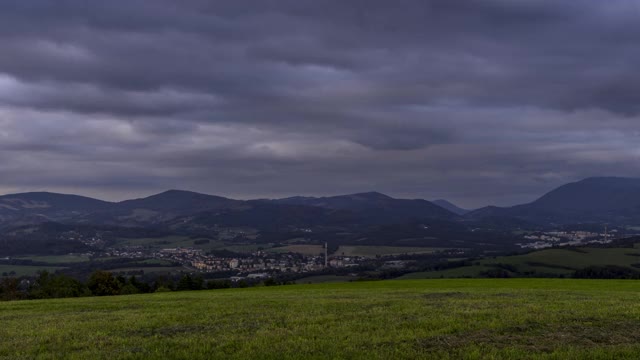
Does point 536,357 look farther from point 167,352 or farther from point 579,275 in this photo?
point 579,275

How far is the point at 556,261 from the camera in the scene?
155625 millimetres

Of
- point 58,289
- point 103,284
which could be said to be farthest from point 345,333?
point 58,289

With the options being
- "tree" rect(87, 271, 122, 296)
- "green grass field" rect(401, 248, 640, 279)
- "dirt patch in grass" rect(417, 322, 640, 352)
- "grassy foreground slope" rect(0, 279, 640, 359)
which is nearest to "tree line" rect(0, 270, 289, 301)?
"tree" rect(87, 271, 122, 296)

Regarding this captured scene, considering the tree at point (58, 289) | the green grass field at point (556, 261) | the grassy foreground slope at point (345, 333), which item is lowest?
the green grass field at point (556, 261)

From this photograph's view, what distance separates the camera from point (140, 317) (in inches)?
925

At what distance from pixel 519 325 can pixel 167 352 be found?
11161 mm

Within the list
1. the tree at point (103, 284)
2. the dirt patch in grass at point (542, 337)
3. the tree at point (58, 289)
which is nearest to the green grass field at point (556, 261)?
the tree at point (103, 284)

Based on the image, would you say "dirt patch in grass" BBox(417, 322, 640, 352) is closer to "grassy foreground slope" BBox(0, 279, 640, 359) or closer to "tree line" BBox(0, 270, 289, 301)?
"grassy foreground slope" BBox(0, 279, 640, 359)

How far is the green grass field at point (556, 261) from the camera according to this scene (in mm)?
140500

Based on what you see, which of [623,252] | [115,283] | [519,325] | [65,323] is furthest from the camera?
[623,252]

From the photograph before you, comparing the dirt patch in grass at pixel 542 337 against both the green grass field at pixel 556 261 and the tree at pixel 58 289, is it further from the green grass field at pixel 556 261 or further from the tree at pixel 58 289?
the green grass field at pixel 556 261

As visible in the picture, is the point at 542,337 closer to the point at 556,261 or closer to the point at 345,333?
the point at 345,333

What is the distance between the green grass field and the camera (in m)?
140

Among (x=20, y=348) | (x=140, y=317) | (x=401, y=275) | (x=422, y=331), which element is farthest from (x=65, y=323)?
(x=401, y=275)
